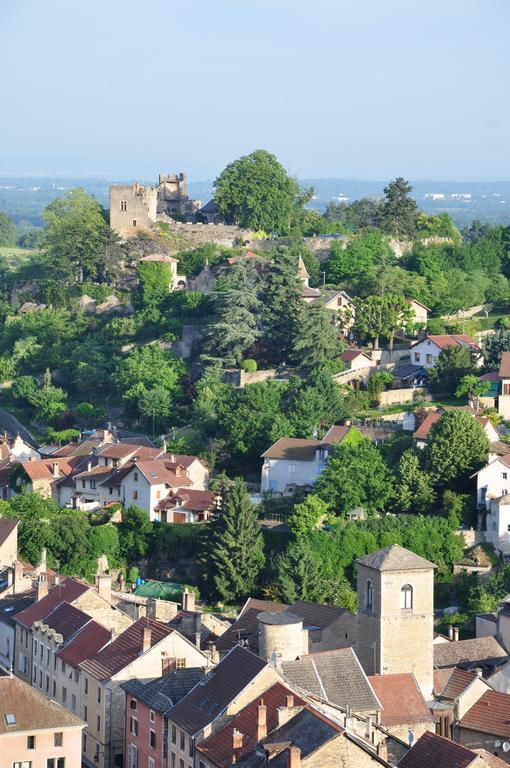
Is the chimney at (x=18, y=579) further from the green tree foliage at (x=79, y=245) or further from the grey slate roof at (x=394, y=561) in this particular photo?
the green tree foliage at (x=79, y=245)

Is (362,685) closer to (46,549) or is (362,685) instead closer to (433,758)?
(433,758)

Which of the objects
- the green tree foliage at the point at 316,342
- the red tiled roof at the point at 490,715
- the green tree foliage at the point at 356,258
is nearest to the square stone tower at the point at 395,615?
the red tiled roof at the point at 490,715

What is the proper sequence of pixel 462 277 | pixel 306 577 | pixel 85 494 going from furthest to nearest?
pixel 462 277
pixel 85 494
pixel 306 577

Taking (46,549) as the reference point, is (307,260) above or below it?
above

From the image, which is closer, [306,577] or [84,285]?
[306,577]

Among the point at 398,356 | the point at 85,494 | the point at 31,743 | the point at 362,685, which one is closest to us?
the point at 31,743

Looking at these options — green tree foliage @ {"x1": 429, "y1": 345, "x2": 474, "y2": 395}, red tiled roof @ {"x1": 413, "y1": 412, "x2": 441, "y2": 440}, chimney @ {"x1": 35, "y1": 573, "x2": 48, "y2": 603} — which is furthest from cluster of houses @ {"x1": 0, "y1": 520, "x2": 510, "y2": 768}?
green tree foliage @ {"x1": 429, "y1": 345, "x2": 474, "y2": 395}

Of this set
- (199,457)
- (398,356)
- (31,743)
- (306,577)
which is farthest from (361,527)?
(31,743)

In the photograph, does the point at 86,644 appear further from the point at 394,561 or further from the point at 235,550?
the point at 235,550
